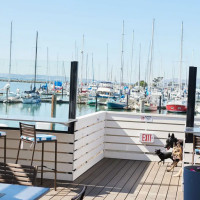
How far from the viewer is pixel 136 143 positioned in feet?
30.0

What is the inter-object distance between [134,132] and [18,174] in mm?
4646

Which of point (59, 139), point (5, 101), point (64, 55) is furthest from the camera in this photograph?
point (64, 55)

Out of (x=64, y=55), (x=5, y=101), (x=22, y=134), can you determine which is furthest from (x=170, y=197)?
(x=64, y=55)

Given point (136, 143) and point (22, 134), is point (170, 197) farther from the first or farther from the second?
point (136, 143)

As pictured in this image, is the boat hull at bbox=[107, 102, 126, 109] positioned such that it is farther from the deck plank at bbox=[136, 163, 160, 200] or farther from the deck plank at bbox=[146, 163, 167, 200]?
the deck plank at bbox=[146, 163, 167, 200]

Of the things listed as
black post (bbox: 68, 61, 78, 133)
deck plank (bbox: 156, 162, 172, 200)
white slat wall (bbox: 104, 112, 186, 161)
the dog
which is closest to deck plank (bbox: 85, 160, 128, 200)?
white slat wall (bbox: 104, 112, 186, 161)

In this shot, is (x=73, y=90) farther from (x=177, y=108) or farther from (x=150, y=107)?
(x=150, y=107)

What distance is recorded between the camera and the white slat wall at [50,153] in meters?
7.20

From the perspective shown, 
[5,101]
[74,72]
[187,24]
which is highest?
[187,24]

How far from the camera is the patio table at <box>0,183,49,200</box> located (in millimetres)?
3625

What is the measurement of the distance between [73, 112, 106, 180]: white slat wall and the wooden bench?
2515 mm

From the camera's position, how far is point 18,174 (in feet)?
15.6

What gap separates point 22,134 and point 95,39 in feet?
194

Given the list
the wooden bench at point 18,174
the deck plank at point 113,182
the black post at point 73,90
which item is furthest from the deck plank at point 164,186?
the wooden bench at point 18,174
